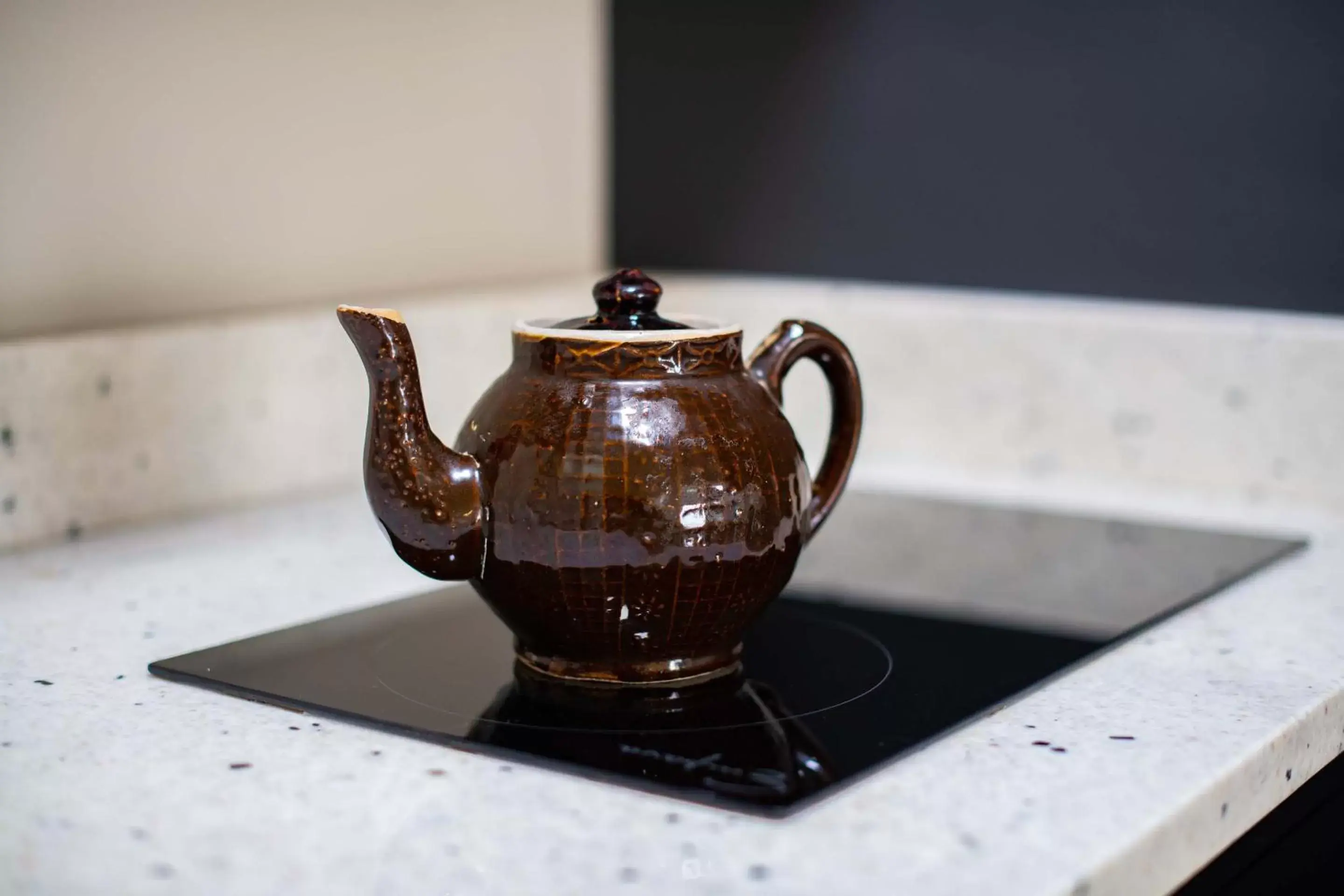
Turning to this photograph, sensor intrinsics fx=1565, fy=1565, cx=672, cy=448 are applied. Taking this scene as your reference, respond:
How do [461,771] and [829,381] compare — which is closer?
[461,771]

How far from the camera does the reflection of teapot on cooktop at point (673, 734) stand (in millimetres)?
622

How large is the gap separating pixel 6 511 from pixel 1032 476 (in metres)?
0.82

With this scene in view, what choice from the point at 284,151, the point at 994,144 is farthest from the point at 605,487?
the point at 994,144

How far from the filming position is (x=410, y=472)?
0.70m

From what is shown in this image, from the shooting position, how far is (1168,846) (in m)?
0.60

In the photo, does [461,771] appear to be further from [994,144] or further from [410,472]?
[994,144]

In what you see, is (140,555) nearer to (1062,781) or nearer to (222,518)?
(222,518)

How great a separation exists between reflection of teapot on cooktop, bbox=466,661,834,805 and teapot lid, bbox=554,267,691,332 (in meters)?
0.17

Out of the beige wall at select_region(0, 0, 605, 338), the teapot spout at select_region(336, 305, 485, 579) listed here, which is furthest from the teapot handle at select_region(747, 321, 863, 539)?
the beige wall at select_region(0, 0, 605, 338)

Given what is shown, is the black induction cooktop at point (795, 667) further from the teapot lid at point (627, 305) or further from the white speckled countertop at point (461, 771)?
the teapot lid at point (627, 305)

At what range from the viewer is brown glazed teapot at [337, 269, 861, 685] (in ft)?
2.26

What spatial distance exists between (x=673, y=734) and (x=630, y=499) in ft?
0.34

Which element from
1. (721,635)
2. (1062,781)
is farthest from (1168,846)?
(721,635)

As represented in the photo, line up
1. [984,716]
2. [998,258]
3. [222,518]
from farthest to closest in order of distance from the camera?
1. [998,258]
2. [222,518]
3. [984,716]
